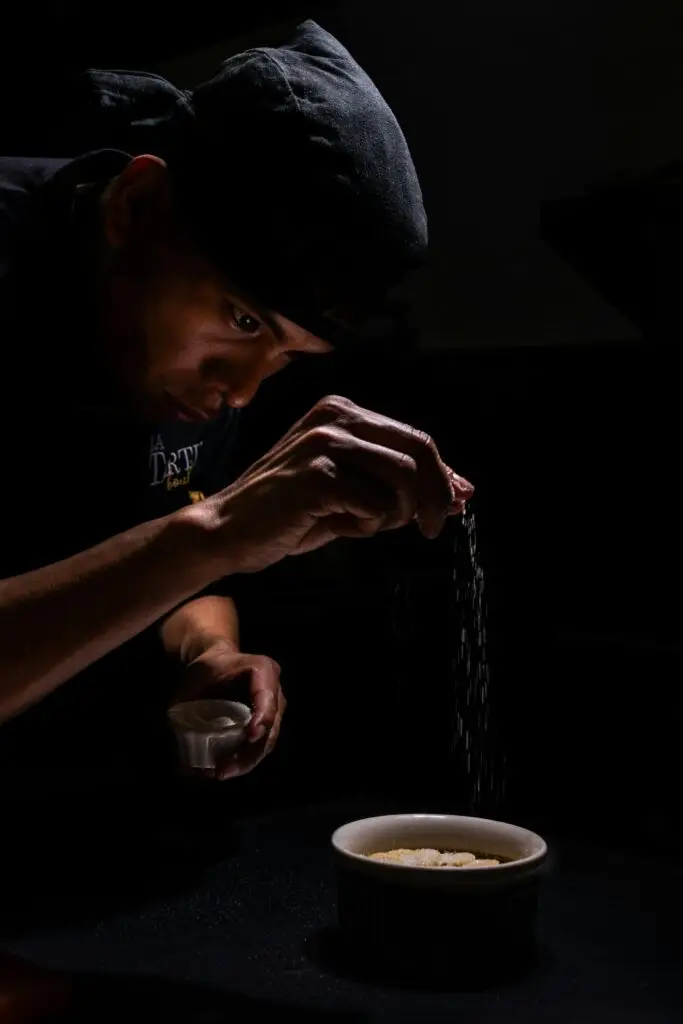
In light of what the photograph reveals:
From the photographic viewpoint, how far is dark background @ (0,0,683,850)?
229 centimetres

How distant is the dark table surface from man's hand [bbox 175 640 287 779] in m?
0.18

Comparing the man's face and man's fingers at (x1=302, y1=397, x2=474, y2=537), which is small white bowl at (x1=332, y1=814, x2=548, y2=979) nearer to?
man's fingers at (x1=302, y1=397, x2=474, y2=537)

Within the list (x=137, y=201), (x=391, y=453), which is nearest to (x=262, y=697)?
(x=391, y=453)

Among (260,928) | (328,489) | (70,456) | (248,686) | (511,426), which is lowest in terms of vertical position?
(260,928)

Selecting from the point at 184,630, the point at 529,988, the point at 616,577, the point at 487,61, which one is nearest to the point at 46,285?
the point at 184,630

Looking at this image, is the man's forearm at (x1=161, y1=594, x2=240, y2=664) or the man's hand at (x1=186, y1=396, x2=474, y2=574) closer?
the man's hand at (x1=186, y1=396, x2=474, y2=574)

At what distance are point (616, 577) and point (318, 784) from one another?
29.3 inches

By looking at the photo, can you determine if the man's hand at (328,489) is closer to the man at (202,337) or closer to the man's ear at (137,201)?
the man at (202,337)

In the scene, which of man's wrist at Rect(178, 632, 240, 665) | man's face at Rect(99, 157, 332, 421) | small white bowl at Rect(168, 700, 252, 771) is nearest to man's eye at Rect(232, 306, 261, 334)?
man's face at Rect(99, 157, 332, 421)

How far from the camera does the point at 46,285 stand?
5.41 ft

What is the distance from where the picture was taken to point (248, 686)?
1826 millimetres

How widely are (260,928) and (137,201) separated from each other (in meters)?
0.94

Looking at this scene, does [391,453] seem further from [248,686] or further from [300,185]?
[248,686]

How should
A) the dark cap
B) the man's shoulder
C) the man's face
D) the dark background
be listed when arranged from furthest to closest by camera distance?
the dark background
the man's shoulder
the man's face
the dark cap
